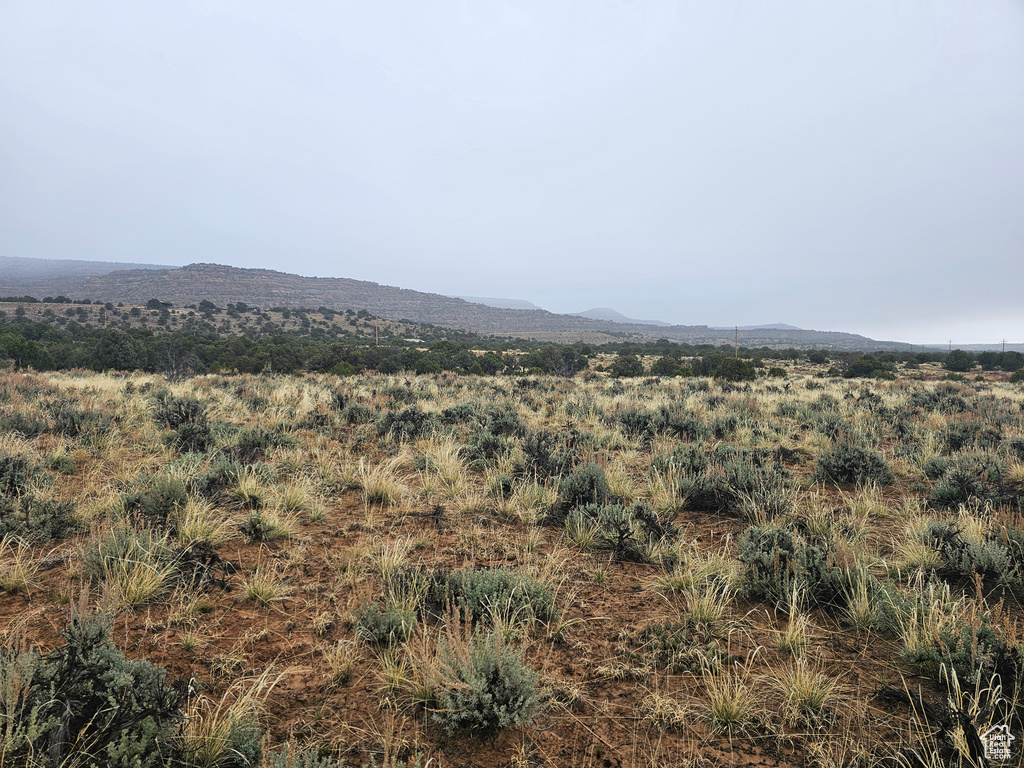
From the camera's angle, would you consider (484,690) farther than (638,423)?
No

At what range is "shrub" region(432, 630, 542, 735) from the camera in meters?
2.21

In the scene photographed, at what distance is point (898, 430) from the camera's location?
950 centimetres

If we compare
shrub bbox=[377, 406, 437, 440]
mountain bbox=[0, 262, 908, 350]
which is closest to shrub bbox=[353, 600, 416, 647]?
shrub bbox=[377, 406, 437, 440]

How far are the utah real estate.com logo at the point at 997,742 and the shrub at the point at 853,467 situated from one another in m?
5.28

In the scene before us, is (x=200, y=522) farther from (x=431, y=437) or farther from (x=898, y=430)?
(x=898, y=430)

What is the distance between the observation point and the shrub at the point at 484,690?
2211 mm

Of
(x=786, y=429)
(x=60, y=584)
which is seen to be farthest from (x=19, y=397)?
(x=786, y=429)

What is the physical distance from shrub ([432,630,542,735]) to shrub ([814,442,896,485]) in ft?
20.5

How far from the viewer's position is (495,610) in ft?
9.40

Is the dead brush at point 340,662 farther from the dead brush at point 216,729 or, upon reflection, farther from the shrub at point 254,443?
the shrub at point 254,443

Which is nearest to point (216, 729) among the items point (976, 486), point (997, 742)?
point (997, 742)

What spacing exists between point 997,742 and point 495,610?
2.35 m

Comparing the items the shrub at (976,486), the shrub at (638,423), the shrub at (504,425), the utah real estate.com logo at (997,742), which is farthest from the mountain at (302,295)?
the utah real estate.com logo at (997,742)

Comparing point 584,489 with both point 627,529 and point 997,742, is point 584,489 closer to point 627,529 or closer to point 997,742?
point 627,529
